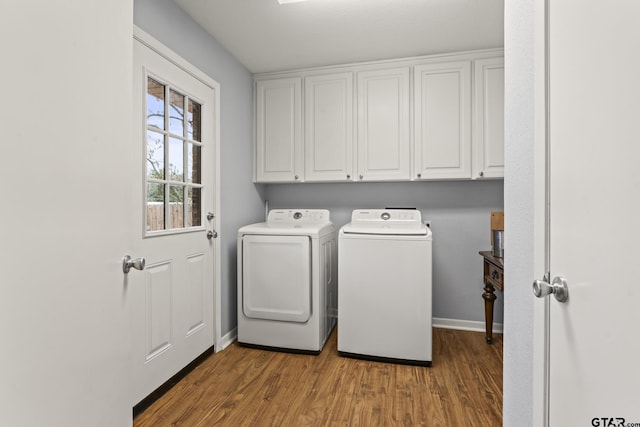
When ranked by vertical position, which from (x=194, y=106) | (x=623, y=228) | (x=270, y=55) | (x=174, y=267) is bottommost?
(x=174, y=267)

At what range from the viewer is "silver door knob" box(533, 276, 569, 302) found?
0.64m

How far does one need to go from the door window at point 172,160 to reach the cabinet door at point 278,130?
80 centimetres

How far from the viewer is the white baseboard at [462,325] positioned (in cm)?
275

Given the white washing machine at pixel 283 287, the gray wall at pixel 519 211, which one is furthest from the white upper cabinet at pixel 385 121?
the gray wall at pixel 519 211

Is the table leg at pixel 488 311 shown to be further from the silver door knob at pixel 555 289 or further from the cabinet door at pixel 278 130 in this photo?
the silver door knob at pixel 555 289

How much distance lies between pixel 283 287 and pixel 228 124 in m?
1.37

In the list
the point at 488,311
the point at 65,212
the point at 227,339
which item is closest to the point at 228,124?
the point at 227,339

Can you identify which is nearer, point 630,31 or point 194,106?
point 630,31

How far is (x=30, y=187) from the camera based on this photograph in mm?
695

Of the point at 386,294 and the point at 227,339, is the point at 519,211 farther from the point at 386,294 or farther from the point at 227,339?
the point at 227,339

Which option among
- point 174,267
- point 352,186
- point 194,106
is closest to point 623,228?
point 174,267

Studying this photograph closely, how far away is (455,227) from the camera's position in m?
2.87

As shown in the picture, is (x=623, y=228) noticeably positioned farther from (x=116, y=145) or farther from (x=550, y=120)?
(x=116, y=145)

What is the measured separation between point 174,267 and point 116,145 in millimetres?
1164
